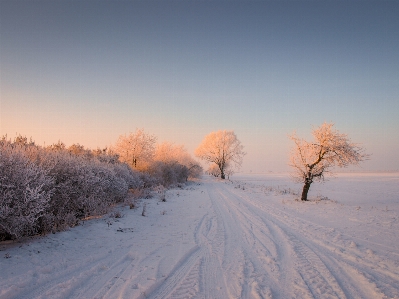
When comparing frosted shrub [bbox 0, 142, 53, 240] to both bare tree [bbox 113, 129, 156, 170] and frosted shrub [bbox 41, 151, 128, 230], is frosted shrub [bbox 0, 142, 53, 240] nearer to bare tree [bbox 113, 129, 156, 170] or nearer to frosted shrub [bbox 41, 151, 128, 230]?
frosted shrub [bbox 41, 151, 128, 230]

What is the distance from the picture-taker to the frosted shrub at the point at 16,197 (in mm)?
5082

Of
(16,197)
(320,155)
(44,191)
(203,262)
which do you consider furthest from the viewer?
(320,155)

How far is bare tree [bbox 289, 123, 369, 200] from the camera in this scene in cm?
1577

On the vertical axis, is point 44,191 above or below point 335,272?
above

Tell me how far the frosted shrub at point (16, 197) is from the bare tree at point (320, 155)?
53.6 ft

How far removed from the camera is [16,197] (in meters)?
5.25

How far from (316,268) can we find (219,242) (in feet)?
8.56

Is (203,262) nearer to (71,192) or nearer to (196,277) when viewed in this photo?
(196,277)

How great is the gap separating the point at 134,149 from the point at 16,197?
80.6 ft

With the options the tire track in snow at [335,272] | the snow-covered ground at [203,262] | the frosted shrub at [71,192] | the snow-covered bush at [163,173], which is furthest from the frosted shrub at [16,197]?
the snow-covered bush at [163,173]

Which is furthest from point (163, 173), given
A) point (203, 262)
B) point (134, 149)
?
point (203, 262)

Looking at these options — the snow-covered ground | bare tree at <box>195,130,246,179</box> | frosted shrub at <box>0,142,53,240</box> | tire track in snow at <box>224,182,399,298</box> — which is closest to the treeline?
frosted shrub at <box>0,142,53,240</box>

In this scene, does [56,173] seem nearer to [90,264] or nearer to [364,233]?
[90,264]

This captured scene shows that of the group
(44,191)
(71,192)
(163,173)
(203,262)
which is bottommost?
(203,262)
